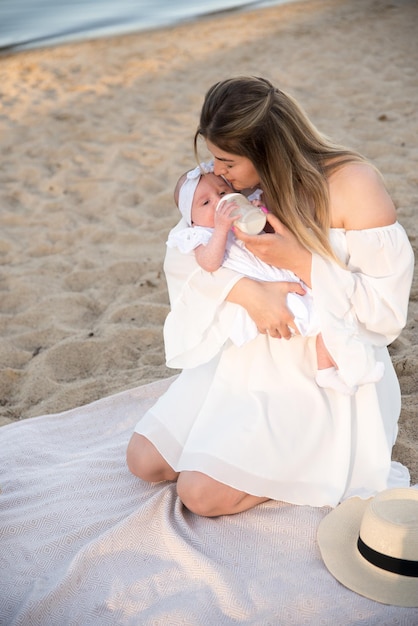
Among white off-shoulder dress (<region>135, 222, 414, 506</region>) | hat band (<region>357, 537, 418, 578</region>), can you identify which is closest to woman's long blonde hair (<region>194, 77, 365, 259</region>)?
white off-shoulder dress (<region>135, 222, 414, 506</region>)

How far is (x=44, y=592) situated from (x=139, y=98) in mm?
5880

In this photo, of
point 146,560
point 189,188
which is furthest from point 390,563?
point 189,188

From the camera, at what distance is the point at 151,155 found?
600cm

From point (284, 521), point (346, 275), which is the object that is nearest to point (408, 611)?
point (284, 521)

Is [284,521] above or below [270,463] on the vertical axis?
below

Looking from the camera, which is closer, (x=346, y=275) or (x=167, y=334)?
(x=346, y=275)

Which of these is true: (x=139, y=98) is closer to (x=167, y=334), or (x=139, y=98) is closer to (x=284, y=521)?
(x=167, y=334)

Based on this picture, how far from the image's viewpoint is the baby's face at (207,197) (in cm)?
260

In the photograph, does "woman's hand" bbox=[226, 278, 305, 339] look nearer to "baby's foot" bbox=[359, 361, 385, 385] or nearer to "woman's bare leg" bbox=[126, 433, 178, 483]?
"baby's foot" bbox=[359, 361, 385, 385]

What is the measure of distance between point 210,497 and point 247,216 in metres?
0.91

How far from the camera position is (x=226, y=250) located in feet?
8.52

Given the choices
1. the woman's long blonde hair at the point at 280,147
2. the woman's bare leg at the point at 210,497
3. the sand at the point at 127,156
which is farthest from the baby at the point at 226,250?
the sand at the point at 127,156

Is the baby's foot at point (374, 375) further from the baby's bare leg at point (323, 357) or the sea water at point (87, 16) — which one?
the sea water at point (87, 16)

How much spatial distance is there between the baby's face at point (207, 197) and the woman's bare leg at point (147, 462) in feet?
2.63
